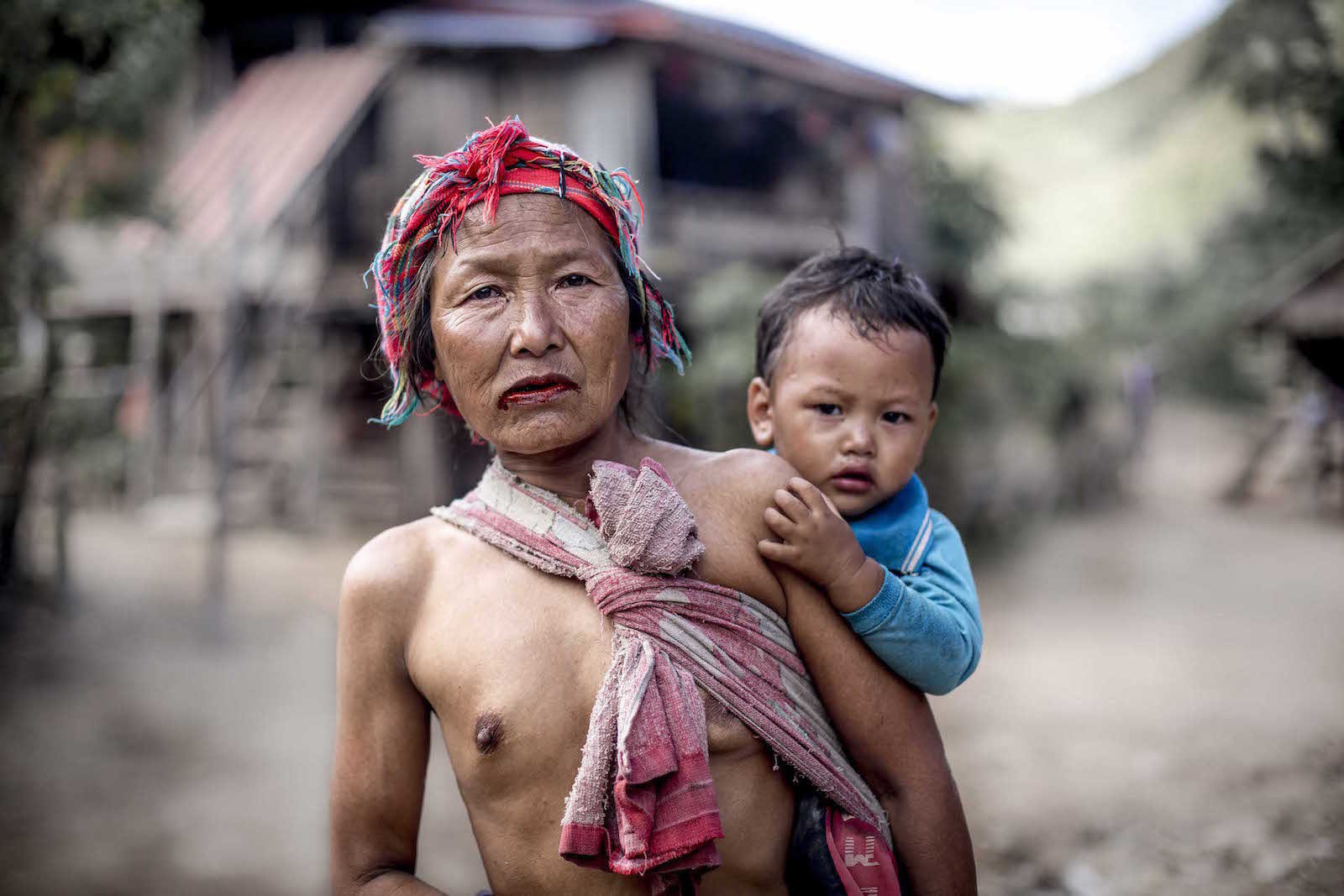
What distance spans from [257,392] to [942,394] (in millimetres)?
6965

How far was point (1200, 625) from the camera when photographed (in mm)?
8844

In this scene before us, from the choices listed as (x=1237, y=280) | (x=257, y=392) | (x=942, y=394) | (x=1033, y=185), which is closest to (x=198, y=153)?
(x=257, y=392)

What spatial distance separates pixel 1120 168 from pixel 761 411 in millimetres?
42938

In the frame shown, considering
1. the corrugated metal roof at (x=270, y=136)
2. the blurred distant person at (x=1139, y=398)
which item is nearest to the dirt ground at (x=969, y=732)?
the corrugated metal roof at (x=270, y=136)

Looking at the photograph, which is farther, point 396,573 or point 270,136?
point 270,136

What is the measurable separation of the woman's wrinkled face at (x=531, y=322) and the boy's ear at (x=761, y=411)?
461 millimetres

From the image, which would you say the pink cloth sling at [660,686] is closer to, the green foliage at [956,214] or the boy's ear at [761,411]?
the boy's ear at [761,411]

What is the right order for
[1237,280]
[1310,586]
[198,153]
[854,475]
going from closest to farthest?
1. [854,475]
2. [1310,586]
3. [198,153]
4. [1237,280]

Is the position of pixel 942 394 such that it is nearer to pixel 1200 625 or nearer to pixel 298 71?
pixel 1200 625

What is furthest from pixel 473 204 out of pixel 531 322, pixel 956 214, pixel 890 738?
pixel 956 214

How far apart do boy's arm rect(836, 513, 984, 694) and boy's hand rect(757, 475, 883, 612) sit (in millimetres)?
15

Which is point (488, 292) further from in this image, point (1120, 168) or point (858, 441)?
point (1120, 168)

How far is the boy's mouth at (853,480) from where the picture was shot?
176cm

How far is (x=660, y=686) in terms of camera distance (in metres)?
1.39
